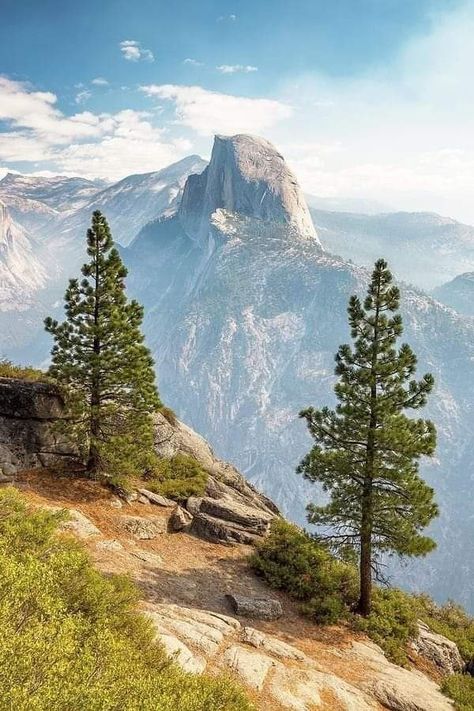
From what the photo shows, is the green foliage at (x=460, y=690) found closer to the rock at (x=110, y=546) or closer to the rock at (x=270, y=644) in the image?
the rock at (x=270, y=644)

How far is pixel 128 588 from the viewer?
36.2ft

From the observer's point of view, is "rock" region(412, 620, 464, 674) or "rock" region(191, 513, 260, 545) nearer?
"rock" region(412, 620, 464, 674)

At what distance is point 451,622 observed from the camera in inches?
835

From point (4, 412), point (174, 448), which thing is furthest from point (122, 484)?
point (174, 448)

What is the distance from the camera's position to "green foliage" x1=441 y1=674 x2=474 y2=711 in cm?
1331

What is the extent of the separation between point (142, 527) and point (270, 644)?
7.70 meters

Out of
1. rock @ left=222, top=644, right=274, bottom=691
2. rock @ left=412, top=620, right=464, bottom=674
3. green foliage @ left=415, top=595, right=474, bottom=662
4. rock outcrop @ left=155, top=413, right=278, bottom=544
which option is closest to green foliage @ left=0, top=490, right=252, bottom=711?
rock @ left=222, top=644, right=274, bottom=691

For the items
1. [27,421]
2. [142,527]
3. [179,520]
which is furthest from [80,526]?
[27,421]

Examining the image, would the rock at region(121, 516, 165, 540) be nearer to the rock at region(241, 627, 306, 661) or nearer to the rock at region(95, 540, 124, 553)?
the rock at region(95, 540, 124, 553)

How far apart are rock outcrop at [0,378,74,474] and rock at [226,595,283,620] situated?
35.1ft

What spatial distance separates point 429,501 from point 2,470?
17.3 metres

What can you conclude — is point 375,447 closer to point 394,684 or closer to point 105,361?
point 394,684

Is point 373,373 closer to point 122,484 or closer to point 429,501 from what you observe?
point 429,501

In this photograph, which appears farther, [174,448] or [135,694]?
[174,448]
